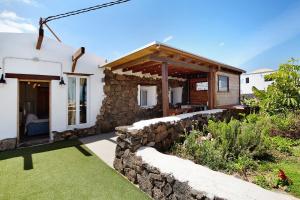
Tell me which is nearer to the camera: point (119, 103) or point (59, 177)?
point (59, 177)

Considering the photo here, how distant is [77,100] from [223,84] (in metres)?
9.98

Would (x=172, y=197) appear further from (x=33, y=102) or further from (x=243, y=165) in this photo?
(x=33, y=102)

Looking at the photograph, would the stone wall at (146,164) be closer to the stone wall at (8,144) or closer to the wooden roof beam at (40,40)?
the stone wall at (8,144)

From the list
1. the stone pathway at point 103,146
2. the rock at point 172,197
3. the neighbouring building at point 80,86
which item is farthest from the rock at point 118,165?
the neighbouring building at point 80,86

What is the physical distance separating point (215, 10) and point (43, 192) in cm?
974

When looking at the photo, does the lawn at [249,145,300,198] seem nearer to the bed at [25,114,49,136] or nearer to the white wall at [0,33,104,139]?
the white wall at [0,33,104,139]

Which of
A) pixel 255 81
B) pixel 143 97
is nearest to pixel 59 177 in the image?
pixel 143 97

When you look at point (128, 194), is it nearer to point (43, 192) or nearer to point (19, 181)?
point (43, 192)

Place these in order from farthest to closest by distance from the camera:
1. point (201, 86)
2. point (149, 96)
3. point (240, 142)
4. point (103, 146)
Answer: point (201, 86), point (149, 96), point (103, 146), point (240, 142)

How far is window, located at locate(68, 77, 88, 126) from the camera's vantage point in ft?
26.3

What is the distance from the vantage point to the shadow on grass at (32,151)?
17.0ft

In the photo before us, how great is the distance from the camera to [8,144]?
6367 mm

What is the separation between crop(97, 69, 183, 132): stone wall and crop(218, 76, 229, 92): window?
5347 millimetres

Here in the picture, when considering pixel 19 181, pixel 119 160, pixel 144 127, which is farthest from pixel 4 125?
pixel 144 127
